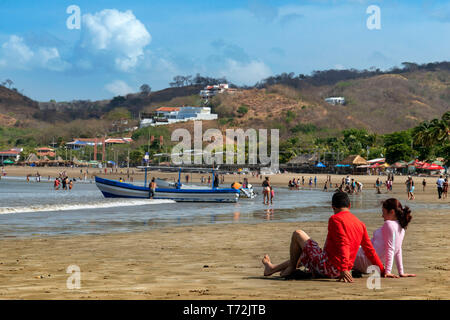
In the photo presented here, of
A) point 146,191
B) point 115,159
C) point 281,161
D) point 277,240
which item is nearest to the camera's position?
point 277,240

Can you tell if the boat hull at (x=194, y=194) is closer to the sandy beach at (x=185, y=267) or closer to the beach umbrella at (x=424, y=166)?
the sandy beach at (x=185, y=267)

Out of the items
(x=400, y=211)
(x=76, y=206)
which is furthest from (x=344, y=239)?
(x=76, y=206)

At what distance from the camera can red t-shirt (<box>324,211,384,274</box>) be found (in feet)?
25.2

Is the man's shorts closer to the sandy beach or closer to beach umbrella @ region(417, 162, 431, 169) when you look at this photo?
the sandy beach

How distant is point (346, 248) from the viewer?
7746 mm

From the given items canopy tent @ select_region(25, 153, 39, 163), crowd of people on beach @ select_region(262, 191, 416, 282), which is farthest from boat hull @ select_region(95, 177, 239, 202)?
canopy tent @ select_region(25, 153, 39, 163)

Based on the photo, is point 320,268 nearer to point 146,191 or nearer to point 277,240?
point 277,240

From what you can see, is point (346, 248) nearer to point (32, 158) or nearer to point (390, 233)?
point (390, 233)

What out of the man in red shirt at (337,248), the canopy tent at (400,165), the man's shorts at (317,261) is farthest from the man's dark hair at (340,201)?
the canopy tent at (400,165)

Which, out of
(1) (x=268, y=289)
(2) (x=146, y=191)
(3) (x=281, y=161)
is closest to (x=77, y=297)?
(1) (x=268, y=289)

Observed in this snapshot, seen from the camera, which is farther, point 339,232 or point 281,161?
point 281,161

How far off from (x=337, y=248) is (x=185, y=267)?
322cm

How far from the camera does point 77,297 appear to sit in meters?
6.82
